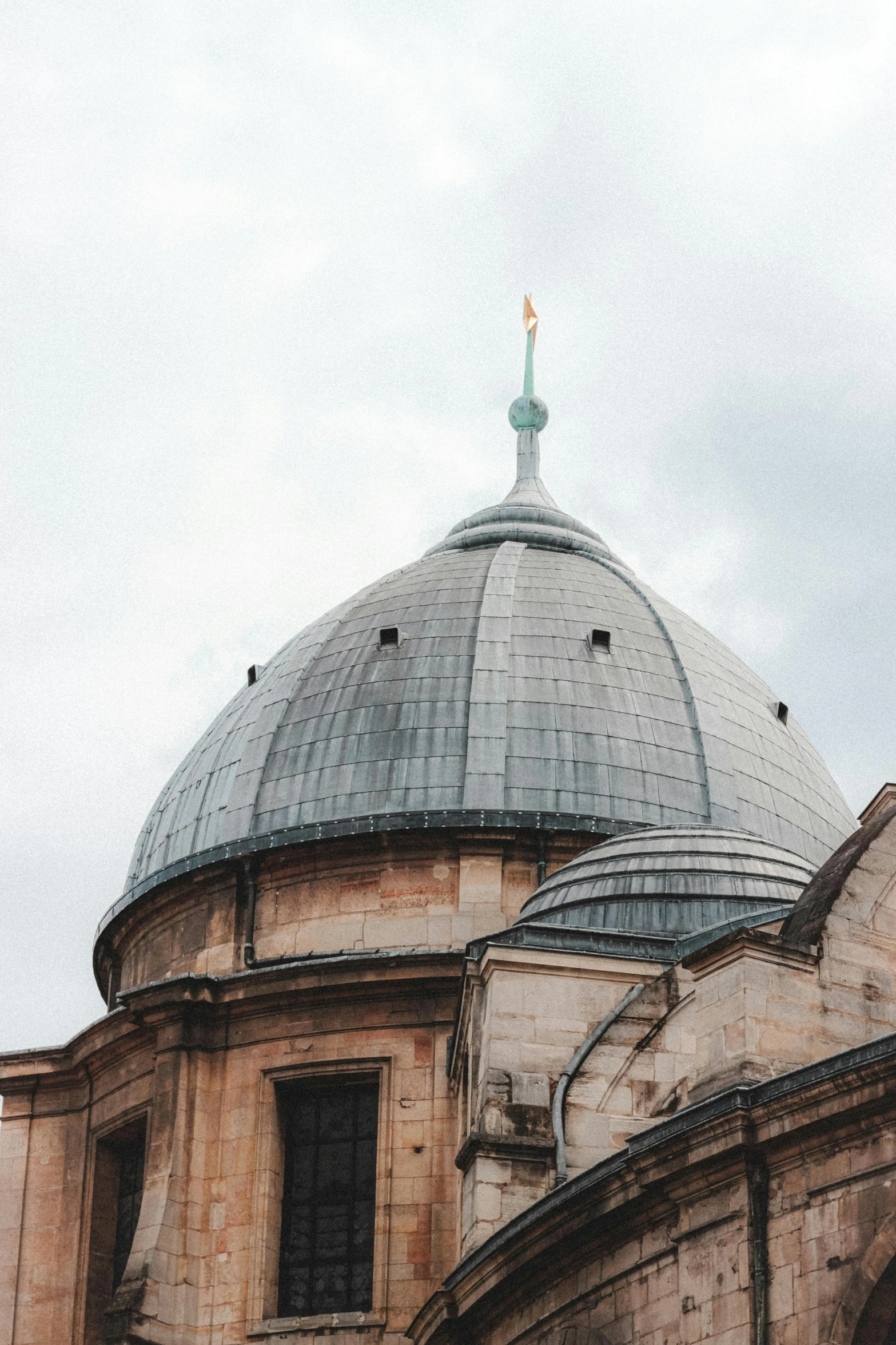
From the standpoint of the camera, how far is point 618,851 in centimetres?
3178

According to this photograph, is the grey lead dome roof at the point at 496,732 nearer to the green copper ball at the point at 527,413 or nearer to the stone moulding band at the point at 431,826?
the stone moulding band at the point at 431,826

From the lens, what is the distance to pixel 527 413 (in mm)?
50562

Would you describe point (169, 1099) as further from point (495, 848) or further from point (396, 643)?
point (396, 643)

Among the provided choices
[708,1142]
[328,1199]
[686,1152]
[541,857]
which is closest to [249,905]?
[541,857]

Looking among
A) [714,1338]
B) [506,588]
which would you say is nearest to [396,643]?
[506,588]

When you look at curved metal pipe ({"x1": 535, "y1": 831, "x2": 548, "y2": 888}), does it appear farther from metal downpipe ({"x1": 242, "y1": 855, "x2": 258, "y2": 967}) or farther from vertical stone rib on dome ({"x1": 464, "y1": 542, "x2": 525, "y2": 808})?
metal downpipe ({"x1": 242, "y1": 855, "x2": 258, "y2": 967})

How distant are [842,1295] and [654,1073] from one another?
295 inches

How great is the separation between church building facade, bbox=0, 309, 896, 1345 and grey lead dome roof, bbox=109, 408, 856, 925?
7cm

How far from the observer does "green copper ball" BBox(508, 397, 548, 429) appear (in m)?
50.6

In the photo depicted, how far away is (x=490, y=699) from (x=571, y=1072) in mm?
11312

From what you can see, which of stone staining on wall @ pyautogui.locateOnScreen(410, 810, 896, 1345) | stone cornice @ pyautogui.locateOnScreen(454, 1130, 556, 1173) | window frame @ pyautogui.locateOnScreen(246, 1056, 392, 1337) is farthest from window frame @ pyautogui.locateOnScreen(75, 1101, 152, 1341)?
stone cornice @ pyautogui.locateOnScreen(454, 1130, 556, 1173)

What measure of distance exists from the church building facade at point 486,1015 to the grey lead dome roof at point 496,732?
→ 7 cm

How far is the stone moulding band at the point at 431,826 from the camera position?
117 feet

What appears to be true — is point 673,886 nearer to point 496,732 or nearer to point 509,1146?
point 509,1146
